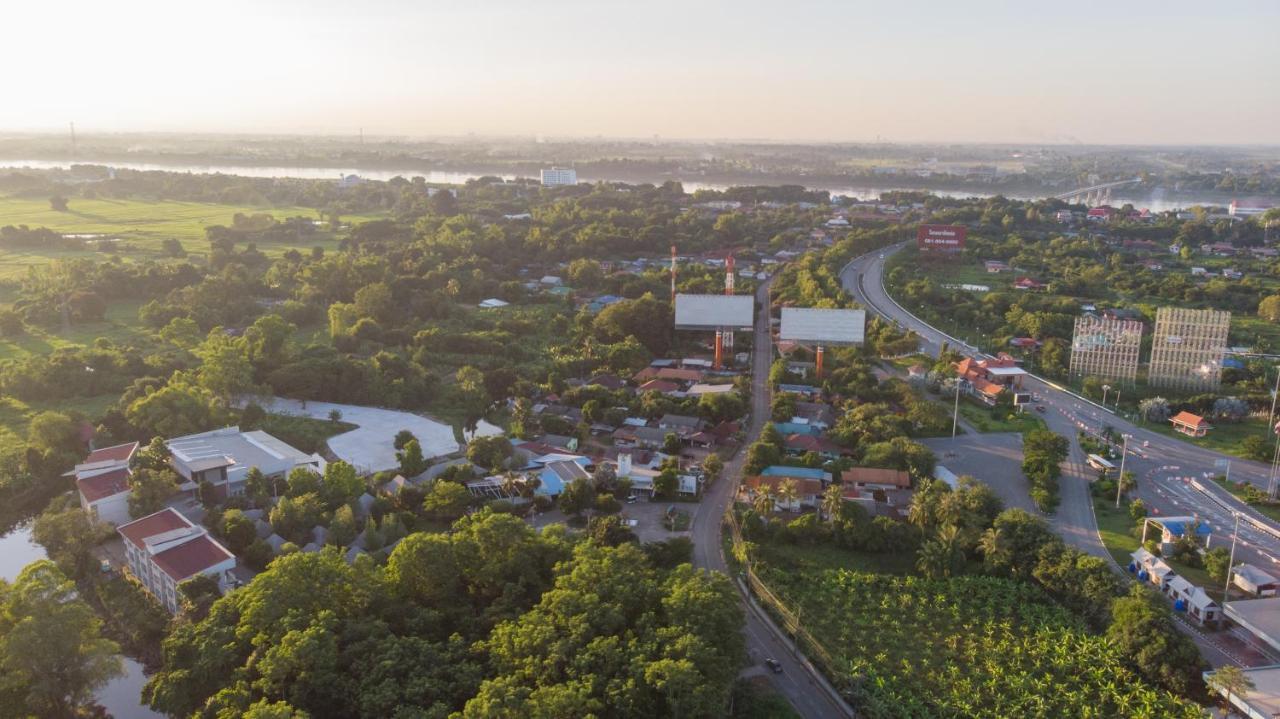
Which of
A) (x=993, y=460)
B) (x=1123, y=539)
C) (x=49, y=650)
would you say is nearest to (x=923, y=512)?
(x=1123, y=539)

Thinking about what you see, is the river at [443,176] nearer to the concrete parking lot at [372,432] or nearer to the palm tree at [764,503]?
the concrete parking lot at [372,432]

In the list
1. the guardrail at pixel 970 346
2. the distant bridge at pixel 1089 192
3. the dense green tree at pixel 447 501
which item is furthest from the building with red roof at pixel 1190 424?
the distant bridge at pixel 1089 192

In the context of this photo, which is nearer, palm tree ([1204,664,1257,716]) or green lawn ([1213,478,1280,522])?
palm tree ([1204,664,1257,716])

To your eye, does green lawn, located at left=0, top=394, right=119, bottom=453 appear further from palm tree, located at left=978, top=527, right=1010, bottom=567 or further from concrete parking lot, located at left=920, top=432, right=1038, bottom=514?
concrete parking lot, located at left=920, top=432, right=1038, bottom=514

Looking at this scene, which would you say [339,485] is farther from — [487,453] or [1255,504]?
[1255,504]

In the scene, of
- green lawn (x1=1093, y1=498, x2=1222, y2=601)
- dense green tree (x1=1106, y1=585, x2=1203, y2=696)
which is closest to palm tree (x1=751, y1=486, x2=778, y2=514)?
dense green tree (x1=1106, y1=585, x2=1203, y2=696)

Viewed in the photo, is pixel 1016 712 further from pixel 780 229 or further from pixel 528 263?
pixel 780 229

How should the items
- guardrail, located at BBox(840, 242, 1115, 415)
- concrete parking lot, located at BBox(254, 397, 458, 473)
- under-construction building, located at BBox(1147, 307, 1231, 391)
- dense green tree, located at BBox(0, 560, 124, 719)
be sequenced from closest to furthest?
dense green tree, located at BBox(0, 560, 124, 719)
concrete parking lot, located at BBox(254, 397, 458, 473)
under-construction building, located at BBox(1147, 307, 1231, 391)
guardrail, located at BBox(840, 242, 1115, 415)
